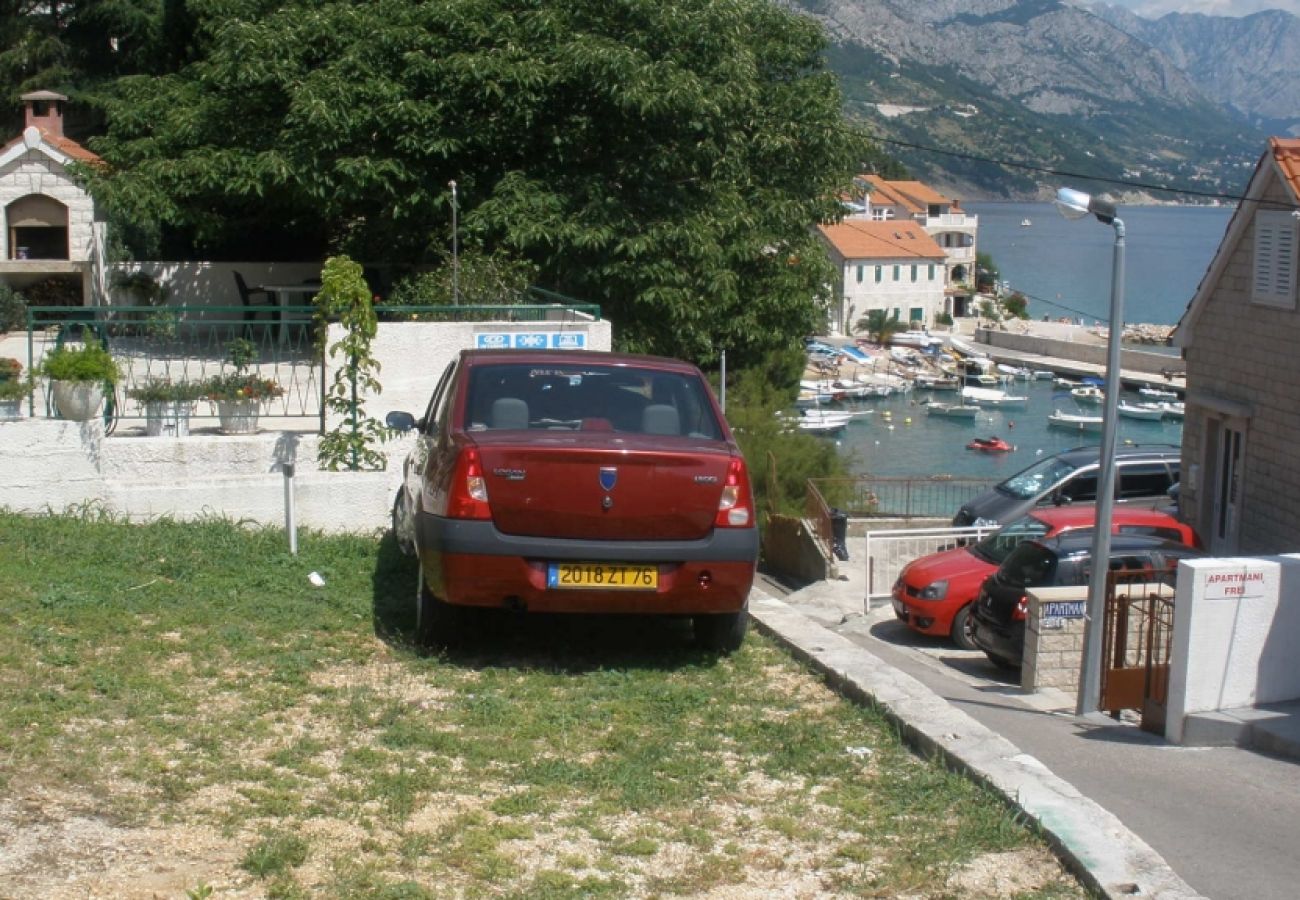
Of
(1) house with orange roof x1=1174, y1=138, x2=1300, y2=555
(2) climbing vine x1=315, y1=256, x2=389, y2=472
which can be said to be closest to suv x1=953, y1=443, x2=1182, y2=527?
(1) house with orange roof x1=1174, y1=138, x2=1300, y2=555

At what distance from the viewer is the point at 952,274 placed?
110 metres

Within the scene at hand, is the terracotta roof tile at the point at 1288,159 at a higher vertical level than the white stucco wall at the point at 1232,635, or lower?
higher

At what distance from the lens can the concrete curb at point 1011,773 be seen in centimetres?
485

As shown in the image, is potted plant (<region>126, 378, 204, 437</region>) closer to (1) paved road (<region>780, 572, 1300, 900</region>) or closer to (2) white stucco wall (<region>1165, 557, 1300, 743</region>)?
(1) paved road (<region>780, 572, 1300, 900</region>)

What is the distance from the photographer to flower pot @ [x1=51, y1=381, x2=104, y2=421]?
35.0ft

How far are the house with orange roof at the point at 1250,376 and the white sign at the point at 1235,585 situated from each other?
11182 mm

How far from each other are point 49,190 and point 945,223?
95346 mm

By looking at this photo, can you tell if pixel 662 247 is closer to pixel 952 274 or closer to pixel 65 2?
pixel 65 2

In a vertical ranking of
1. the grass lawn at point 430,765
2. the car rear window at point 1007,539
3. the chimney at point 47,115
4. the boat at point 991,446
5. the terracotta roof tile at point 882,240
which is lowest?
the boat at point 991,446

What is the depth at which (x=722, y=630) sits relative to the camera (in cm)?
792

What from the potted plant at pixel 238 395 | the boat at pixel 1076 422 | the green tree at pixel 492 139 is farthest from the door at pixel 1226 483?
the boat at pixel 1076 422

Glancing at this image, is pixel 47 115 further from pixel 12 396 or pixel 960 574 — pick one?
pixel 960 574

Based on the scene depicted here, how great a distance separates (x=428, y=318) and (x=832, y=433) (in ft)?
158

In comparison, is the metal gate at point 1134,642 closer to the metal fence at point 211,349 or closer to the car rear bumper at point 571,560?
the car rear bumper at point 571,560
